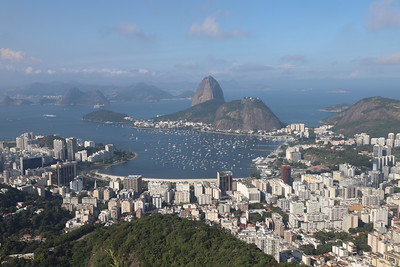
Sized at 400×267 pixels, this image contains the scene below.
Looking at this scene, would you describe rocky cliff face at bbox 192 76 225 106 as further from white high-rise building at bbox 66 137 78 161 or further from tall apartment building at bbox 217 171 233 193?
tall apartment building at bbox 217 171 233 193

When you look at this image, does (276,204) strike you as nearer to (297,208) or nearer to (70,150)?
(297,208)

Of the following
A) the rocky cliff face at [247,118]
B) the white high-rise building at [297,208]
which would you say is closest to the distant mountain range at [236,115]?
the rocky cliff face at [247,118]

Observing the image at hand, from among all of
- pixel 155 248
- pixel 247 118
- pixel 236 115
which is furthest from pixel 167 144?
pixel 155 248

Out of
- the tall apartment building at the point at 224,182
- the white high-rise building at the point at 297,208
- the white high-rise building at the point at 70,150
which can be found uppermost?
the white high-rise building at the point at 70,150

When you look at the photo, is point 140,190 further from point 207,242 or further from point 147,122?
point 147,122

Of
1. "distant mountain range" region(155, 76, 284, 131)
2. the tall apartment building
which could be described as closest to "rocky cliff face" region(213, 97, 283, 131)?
"distant mountain range" region(155, 76, 284, 131)

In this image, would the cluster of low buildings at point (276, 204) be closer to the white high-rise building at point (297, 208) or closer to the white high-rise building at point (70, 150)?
the white high-rise building at point (297, 208)
